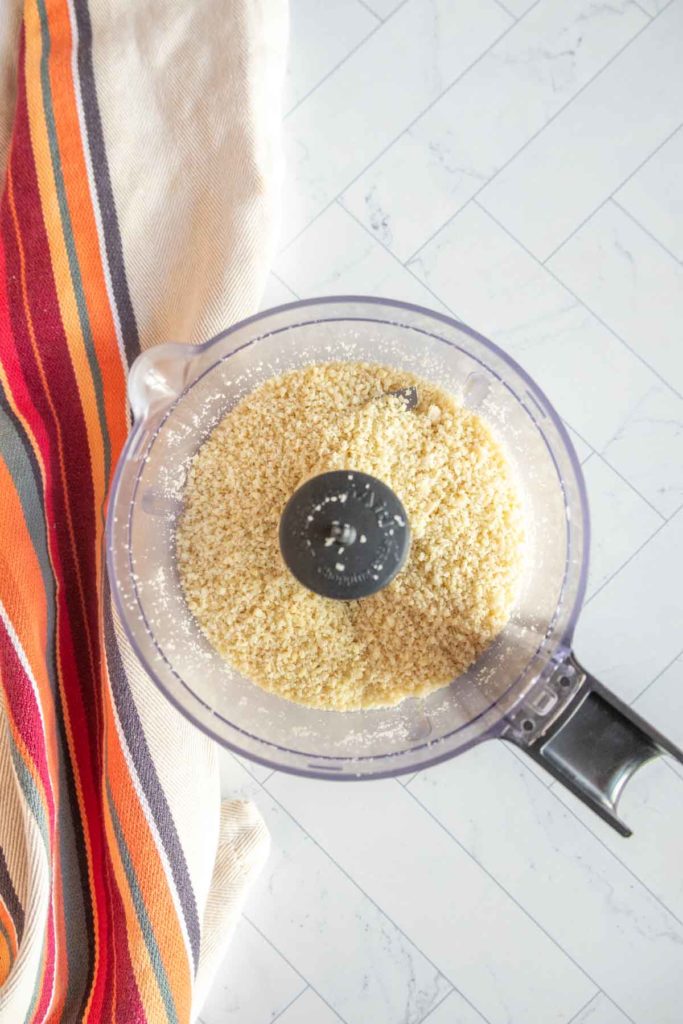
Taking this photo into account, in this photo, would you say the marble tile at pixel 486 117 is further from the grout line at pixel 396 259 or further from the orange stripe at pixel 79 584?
the orange stripe at pixel 79 584

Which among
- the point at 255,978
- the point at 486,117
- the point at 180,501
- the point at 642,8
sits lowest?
the point at 255,978

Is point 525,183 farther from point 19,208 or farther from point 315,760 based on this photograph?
point 315,760

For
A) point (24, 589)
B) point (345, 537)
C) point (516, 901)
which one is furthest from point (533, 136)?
point (516, 901)

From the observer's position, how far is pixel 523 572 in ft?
2.22

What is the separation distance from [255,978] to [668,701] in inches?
18.1

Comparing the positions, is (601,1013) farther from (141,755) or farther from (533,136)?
(533,136)

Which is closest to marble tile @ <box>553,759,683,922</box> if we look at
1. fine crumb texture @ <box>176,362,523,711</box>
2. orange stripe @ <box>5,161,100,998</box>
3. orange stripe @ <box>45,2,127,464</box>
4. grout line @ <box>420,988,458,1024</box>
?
grout line @ <box>420,988,458,1024</box>

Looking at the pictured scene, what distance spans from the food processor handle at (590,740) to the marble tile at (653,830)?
11.1 inches

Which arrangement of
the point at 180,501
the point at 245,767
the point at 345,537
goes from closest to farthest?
the point at 345,537
the point at 180,501
the point at 245,767

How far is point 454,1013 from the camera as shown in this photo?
2.90 feet

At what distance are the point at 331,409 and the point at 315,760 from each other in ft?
A: 0.82

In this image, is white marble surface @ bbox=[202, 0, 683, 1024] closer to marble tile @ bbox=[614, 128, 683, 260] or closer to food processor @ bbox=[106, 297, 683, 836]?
marble tile @ bbox=[614, 128, 683, 260]

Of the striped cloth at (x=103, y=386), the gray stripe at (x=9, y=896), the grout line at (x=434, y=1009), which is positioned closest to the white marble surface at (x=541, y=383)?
the grout line at (x=434, y=1009)

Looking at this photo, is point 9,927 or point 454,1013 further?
point 454,1013
